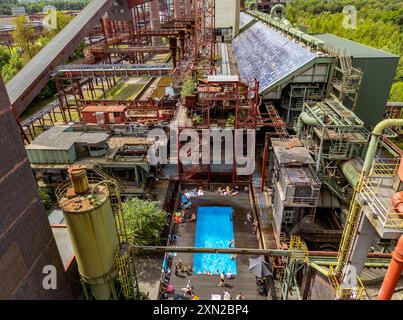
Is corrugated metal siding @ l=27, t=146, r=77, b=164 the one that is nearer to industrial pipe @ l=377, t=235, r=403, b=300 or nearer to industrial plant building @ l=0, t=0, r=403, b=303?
industrial plant building @ l=0, t=0, r=403, b=303

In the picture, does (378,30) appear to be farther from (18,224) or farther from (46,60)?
(18,224)

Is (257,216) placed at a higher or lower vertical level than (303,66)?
lower

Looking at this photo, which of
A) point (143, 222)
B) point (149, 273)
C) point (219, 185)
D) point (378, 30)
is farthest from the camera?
point (378, 30)

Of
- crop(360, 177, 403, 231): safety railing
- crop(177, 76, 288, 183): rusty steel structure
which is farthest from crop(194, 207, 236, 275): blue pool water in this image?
crop(360, 177, 403, 231): safety railing

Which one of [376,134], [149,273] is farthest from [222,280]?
[376,134]

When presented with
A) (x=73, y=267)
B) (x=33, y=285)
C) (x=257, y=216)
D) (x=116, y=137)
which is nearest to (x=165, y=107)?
(x=116, y=137)

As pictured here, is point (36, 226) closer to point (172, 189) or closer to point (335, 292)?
point (335, 292)
